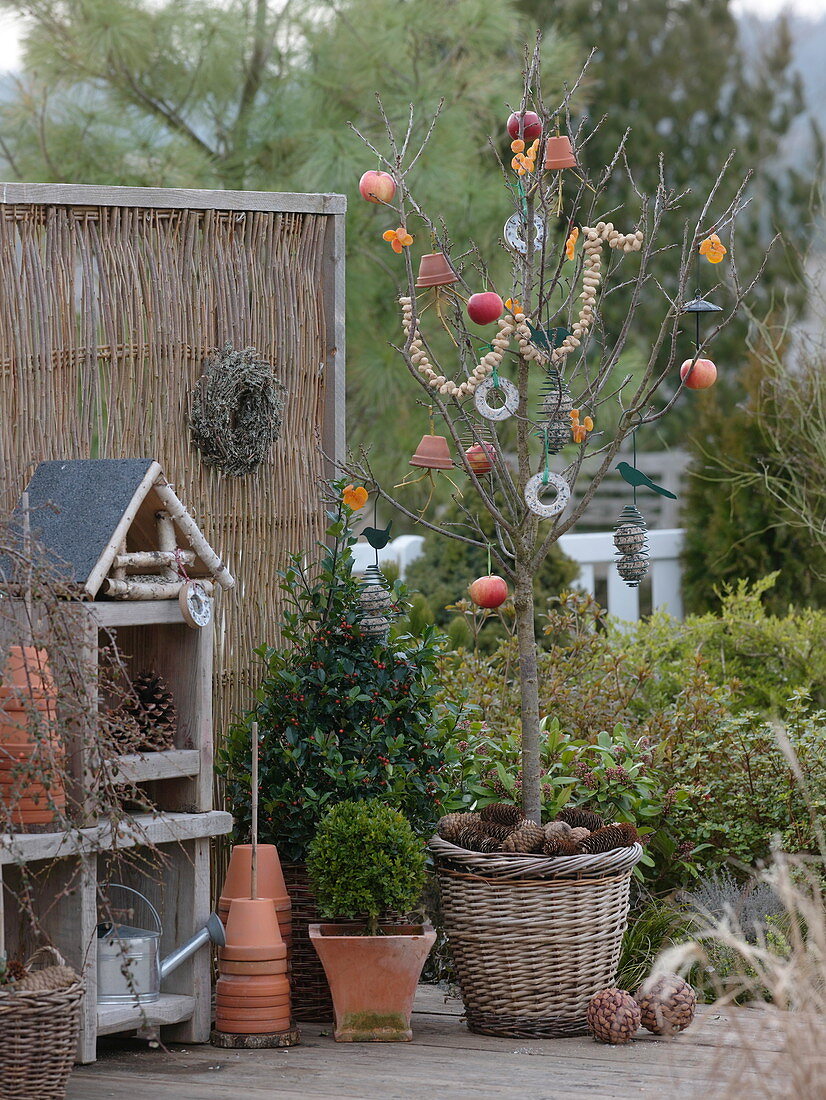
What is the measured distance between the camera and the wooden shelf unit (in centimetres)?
328

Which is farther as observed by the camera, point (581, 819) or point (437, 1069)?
point (581, 819)

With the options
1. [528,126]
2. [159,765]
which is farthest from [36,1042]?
[528,126]

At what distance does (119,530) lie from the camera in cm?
340

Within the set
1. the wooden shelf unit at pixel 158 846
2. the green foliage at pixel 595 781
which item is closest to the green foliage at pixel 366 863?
the wooden shelf unit at pixel 158 846

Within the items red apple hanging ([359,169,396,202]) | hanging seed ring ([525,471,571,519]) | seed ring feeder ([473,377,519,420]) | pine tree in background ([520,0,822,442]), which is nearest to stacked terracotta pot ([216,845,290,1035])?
hanging seed ring ([525,471,571,519])

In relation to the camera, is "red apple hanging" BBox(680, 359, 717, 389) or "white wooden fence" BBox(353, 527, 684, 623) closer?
"red apple hanging" BBox(680, 359, 717, 389)

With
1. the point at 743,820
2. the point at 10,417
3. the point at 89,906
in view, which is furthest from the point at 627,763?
the point at 10,417

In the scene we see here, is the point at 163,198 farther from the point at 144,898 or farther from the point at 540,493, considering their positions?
the point at 144,898

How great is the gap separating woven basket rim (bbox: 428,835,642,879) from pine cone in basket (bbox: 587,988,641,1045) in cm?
30

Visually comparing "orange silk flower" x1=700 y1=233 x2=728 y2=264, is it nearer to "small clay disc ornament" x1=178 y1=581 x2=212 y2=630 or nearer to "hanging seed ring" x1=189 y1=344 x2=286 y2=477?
"hanging seed ring" x1=189 y1=344 x2=286 y2=477

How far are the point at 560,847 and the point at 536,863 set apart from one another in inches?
4.6

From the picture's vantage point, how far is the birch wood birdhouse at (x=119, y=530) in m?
3.40

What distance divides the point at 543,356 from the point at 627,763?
4.30 feet

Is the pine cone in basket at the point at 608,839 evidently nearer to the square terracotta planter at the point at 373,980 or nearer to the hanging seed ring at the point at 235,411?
the square terracotta planter at the point at 373,980
